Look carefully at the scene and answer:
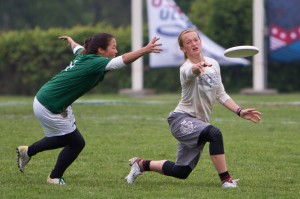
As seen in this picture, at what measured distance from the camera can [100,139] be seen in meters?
13.1

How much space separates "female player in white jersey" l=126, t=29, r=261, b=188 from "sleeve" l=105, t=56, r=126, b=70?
1.91 feet

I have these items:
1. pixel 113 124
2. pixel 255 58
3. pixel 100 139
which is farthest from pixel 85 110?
pixel 255 58

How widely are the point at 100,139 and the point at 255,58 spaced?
13.6 m

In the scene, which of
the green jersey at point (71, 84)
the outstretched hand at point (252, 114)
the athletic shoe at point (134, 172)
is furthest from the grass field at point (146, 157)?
the green jersey at point (71, 84)

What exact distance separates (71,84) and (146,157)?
286 centimetres

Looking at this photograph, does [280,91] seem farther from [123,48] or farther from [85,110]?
[85,110]

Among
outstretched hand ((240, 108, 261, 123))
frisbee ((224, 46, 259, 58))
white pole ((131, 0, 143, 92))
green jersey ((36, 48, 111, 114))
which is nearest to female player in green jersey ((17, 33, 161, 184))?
green jersey ((36, 48, 111, 114))

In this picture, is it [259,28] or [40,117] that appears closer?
[40,117]

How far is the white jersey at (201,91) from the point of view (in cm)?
811

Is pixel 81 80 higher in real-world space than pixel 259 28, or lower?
higher

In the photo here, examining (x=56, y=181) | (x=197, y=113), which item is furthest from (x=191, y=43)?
(x=56, y=181)

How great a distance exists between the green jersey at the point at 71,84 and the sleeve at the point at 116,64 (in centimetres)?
19

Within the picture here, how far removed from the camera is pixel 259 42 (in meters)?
25.9

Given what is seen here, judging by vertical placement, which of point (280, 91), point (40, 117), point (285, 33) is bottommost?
point (280, 91)
